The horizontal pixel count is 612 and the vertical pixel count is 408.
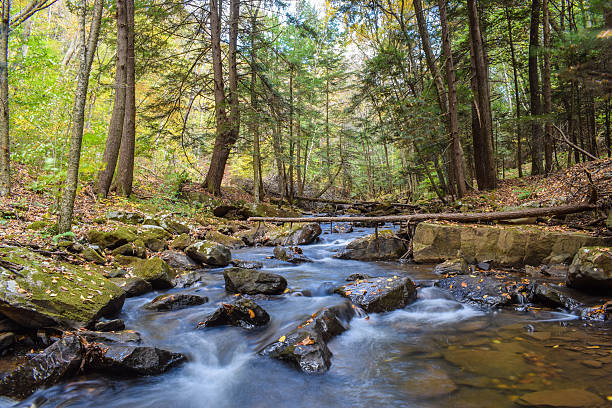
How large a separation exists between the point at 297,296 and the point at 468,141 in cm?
1619

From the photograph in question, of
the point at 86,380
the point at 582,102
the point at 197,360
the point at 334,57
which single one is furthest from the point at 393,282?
the point at 334,57

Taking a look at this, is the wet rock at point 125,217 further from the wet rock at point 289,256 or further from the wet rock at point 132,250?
the wet rock at point 289,256

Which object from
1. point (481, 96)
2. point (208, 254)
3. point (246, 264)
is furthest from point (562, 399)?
point (481, 96)

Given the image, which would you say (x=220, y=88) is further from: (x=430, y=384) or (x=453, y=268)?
(x=430, y=384)

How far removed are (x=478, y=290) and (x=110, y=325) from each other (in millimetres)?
5513

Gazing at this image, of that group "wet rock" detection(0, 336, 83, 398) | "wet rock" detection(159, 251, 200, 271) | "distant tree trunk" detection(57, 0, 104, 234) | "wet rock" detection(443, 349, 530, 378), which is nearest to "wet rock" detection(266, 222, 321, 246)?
"wet rock" detection(159, 251, 200, 271)

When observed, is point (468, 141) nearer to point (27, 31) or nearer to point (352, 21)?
point (352, 21)

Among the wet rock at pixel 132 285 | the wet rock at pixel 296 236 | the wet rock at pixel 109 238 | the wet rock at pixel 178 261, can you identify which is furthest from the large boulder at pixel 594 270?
the wet rock at pixel 109 238

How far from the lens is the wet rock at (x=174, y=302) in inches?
196

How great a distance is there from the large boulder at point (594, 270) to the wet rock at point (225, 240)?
829cm

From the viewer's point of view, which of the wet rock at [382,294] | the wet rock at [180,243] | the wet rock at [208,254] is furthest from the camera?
the wet rock at [180,243]

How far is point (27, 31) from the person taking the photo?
17.2 metres

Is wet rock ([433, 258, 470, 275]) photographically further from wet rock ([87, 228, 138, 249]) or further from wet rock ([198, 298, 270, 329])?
wet rock ([87, 228, 138, 249])

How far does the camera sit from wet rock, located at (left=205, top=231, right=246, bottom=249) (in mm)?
9905
